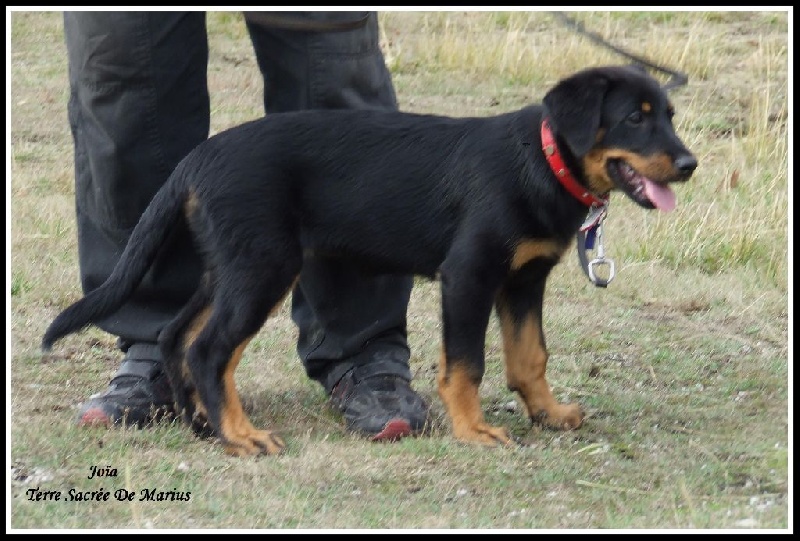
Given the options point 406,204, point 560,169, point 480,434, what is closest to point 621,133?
point 560,169

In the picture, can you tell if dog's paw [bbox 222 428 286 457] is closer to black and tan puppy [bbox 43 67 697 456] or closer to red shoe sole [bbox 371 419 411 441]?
black and tan puppy [bbox 43 67 697 456]

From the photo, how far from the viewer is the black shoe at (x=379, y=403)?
356 centimetres

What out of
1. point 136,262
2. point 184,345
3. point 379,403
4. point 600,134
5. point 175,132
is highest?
point 600,134

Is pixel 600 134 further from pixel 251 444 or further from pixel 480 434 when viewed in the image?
pixel 251 444

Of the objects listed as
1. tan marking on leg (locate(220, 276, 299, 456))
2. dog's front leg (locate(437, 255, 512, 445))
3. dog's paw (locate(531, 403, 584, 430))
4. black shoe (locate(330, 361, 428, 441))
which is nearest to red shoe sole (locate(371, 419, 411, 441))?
black shoe (locate(330, 361, 428, 441))

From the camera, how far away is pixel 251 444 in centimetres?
343

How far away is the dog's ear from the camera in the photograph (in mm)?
3293

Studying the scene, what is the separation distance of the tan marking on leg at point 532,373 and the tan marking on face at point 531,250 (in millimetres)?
283

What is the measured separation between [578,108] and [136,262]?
1243 millimetres

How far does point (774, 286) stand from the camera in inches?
193

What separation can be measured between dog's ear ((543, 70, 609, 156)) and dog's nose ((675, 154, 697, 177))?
0.22 metres

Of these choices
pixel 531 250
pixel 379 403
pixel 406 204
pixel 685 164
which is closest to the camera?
pixel 685 164

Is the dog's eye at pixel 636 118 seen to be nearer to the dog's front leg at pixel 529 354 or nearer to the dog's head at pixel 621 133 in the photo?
the dog's head at pixel 621 133

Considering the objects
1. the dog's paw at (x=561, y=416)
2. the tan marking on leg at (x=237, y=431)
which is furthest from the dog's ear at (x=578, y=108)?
the tan marking on leg at (x=237, y=431)
